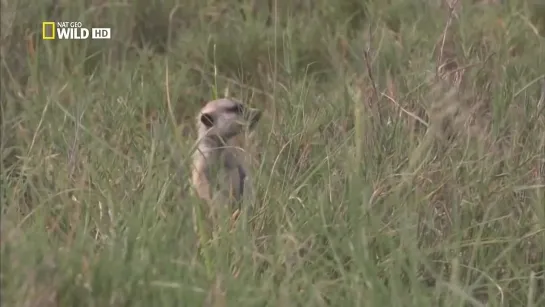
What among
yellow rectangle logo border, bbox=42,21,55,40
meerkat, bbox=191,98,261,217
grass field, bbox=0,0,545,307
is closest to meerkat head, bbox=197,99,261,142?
meerkat, bbox=191,98,261,217

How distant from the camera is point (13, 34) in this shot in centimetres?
484

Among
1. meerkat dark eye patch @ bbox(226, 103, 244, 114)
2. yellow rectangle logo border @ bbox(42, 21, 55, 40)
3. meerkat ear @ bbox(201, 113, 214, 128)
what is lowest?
meerkat ear @ bbox(201, 113, 214, 128)

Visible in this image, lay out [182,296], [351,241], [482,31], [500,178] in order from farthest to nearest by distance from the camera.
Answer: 1. [482,31]
2. [500,178]
3. [351,241]
4. [182,296]

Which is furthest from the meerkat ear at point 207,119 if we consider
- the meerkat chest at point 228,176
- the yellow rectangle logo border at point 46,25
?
the yellow rectangle logo border at point 46,25

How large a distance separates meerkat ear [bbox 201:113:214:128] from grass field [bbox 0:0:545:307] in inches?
7.3

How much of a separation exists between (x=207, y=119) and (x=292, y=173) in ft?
2.15

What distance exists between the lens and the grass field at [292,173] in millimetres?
2668

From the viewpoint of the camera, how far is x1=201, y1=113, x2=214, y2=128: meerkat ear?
4.06 metres

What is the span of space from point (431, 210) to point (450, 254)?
0.70 ft

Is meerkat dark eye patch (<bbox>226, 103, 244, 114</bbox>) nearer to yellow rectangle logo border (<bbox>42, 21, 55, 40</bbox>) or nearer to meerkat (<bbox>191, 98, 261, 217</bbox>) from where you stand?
meerkat (<bbox>191, 98, 261, 217</bbox>)

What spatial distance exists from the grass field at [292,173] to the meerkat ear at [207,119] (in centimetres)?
19

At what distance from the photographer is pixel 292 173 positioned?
3.52 metres

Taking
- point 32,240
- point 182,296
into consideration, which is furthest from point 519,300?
point 32,240

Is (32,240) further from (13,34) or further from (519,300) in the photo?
(13,34)
